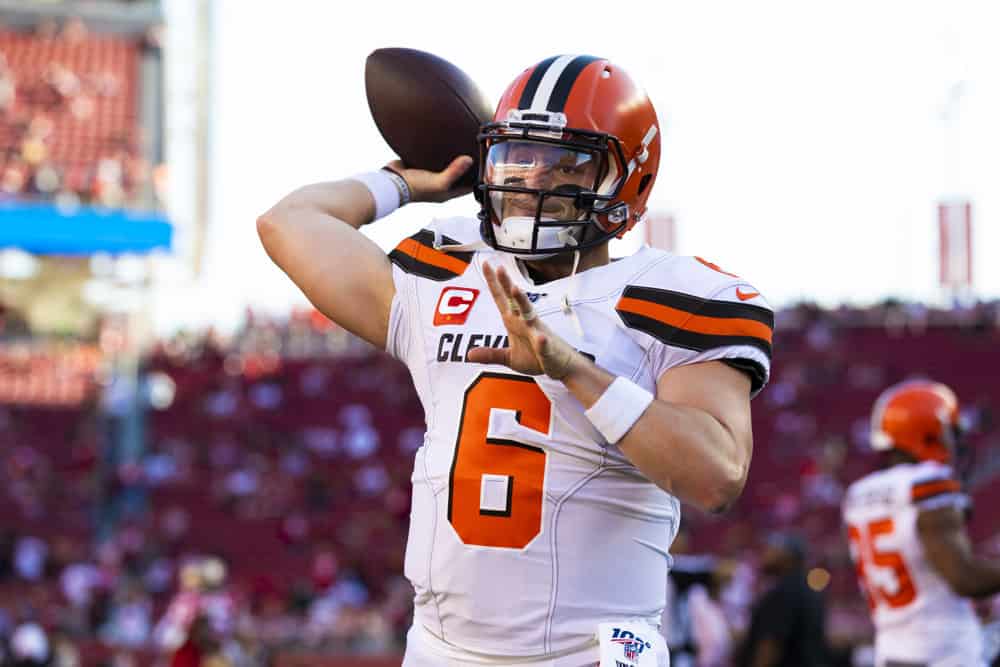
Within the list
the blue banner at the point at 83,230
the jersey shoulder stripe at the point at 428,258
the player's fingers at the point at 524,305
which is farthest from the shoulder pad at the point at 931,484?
the blue banner at the point at 83,230

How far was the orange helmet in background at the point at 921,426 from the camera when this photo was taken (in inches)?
186

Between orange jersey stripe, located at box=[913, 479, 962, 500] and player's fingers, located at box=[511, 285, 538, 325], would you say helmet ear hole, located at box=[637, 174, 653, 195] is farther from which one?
orange jersey stripe, located at box=[913, 479, 962, 500]

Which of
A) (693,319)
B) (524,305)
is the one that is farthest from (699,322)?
(524,305)

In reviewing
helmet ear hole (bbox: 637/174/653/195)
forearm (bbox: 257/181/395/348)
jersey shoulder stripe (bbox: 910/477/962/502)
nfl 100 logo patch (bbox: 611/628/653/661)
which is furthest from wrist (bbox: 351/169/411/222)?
jersey shoulder stripe (bbox: 910/477/962/502)

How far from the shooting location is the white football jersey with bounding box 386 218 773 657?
7.48ft

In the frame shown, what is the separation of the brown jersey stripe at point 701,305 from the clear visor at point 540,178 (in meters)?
0.18

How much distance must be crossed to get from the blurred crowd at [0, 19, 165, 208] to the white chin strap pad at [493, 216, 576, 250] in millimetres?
15825

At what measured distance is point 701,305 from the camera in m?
2.29

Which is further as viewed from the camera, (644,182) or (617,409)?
(644,182)

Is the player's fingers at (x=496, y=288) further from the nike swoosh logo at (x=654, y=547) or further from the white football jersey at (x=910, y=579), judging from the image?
the white football jersey at (x=910, y=579)

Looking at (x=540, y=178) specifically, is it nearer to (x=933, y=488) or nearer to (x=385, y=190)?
(x=385, y=190)

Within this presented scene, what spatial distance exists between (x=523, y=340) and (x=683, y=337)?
0.31 m

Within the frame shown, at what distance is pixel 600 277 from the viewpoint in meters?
2.39

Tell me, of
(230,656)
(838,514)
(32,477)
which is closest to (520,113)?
(230,656)
